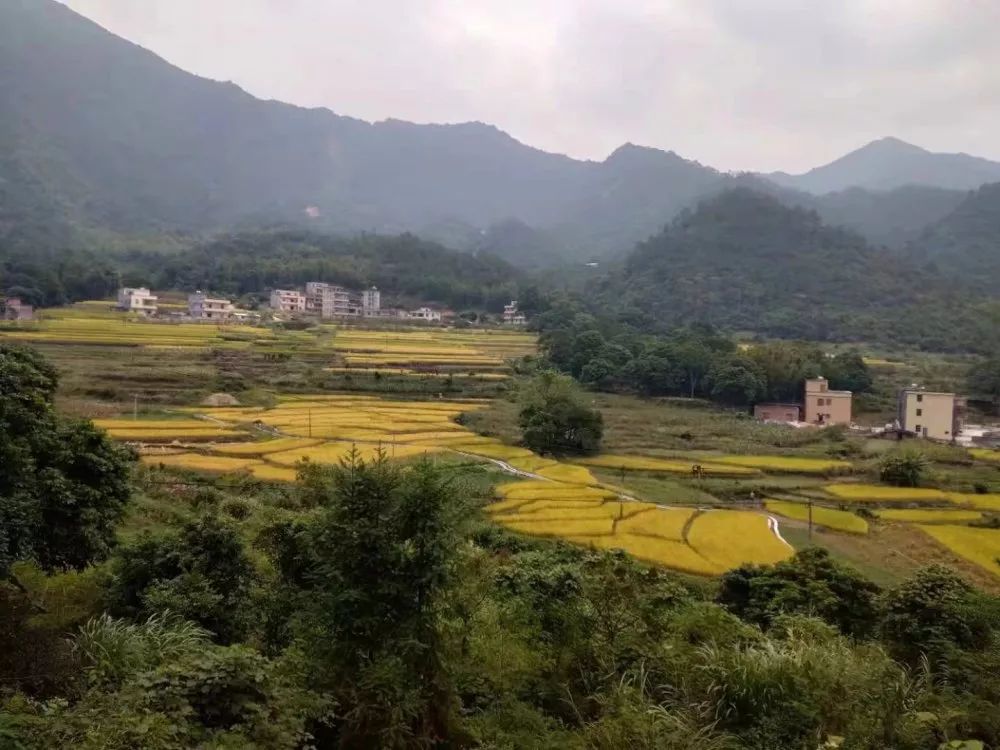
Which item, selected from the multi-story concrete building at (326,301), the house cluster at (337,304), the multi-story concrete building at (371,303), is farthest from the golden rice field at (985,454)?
the multi-story concrete building at (371,303)

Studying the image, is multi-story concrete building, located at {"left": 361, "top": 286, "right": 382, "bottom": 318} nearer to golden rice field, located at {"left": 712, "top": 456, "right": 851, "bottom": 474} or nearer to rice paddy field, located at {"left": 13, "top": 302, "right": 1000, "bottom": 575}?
rice paddy field, located at {"left": 13, "top": 302, "right": 1000, "bottom": 575}

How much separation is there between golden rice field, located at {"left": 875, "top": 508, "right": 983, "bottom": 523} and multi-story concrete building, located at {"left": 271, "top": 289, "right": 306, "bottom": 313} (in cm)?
5299

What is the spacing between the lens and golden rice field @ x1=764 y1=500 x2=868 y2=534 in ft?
57.5

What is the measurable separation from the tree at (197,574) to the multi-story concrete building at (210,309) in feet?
157

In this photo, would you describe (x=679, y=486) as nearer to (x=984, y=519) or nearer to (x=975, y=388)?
(x=984, y=519)

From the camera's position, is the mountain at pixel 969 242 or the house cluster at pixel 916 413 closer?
the house cluster at pixel 916 413

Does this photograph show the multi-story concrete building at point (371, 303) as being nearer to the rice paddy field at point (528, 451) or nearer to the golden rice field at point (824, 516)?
the rice paddy field at point (528, 451)

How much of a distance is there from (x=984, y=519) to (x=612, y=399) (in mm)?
21856

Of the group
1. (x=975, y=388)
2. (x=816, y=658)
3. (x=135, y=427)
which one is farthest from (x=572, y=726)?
(x=975, y=388)

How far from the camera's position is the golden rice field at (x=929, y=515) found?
59.9 feet

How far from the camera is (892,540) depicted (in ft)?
55.2

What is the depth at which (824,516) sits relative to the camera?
18.4 metres

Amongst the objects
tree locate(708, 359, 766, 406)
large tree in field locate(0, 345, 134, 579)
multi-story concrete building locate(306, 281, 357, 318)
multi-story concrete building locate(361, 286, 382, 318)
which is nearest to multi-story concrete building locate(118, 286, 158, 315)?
multi-story concrete building locate(306, 281, 357, 318)

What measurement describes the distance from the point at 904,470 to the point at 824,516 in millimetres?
5267
